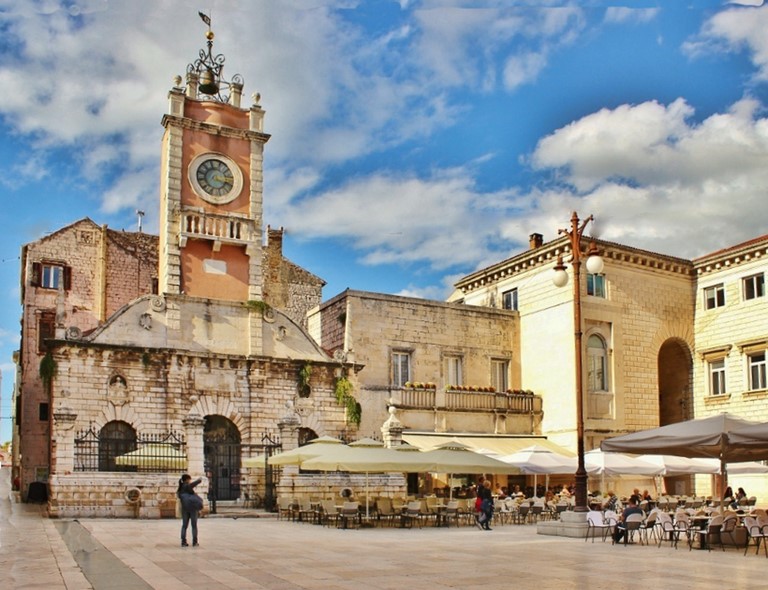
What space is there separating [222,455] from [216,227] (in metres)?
7.90

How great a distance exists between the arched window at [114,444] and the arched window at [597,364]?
16.6 m

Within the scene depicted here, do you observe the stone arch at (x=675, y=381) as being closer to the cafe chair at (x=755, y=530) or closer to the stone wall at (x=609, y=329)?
the stone wall at (x=609, y=329)

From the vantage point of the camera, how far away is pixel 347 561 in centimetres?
1383

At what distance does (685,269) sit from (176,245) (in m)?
20.4

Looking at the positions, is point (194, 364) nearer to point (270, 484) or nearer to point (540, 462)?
point (270, 484)

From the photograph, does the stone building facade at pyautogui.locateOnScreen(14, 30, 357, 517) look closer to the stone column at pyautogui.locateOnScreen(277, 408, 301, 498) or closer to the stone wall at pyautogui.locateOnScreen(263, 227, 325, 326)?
the stone column at pyautogui.locateOnScreen(277, 408, 301, 498)

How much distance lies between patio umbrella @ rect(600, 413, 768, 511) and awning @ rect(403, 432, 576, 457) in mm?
12139

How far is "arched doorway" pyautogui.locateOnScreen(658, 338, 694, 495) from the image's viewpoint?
3459 centimetres

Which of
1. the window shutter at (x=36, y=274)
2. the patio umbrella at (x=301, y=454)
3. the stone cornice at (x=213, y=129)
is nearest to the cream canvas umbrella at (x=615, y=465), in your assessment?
the patio umbrella at (x=301, y=454)

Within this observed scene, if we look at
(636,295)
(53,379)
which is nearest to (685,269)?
(636,295)

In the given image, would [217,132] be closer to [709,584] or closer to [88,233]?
[88,233]

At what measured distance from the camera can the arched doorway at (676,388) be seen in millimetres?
34594

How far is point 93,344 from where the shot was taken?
27.3 meters

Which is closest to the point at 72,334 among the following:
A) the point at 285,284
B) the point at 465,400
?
the point at 465,400
